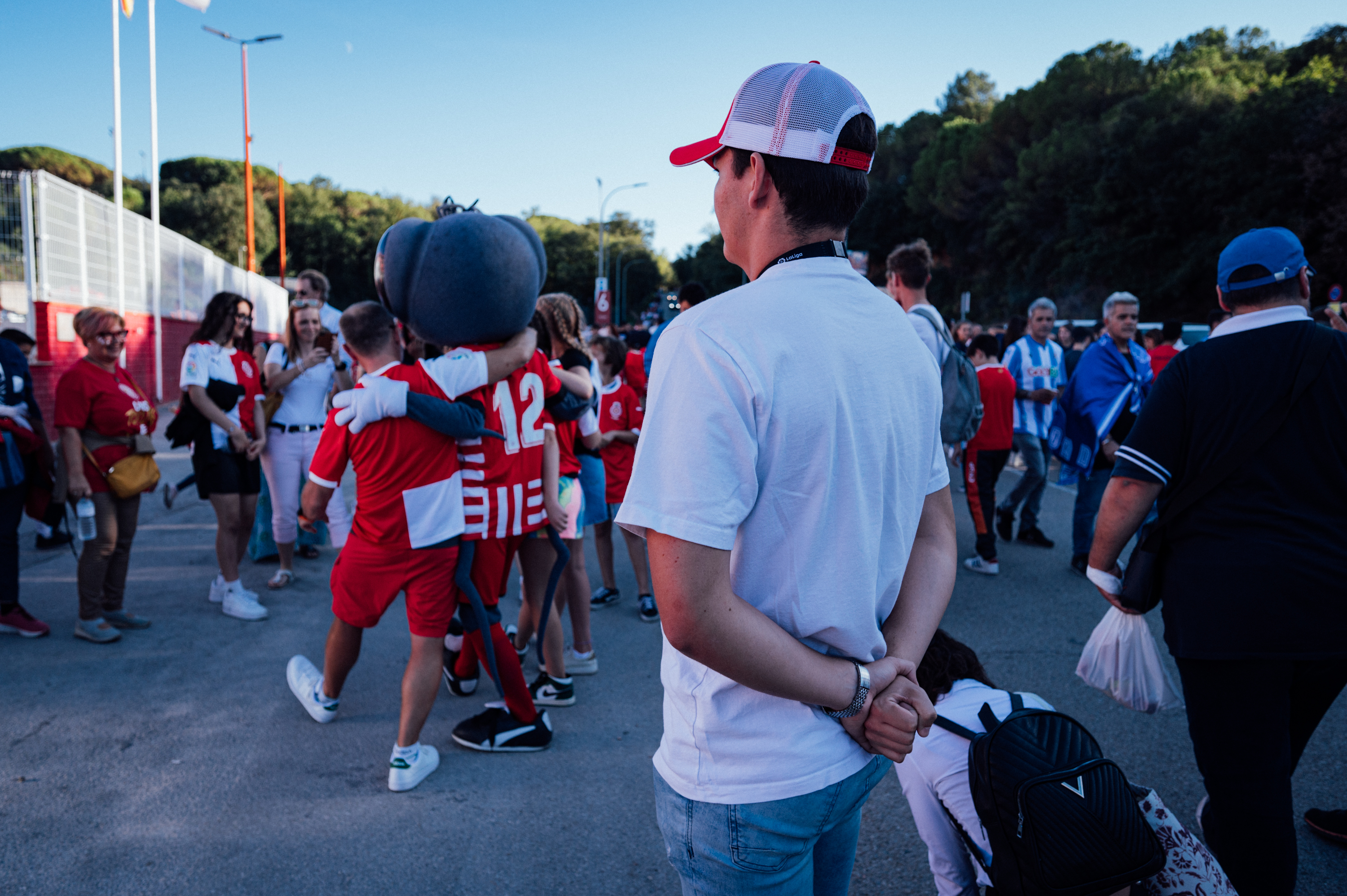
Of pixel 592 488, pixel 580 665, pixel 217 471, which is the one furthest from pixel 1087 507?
pixel 217 471

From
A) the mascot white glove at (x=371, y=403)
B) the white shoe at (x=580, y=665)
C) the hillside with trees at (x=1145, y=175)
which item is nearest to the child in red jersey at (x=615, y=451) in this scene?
the white shoe at (x=580, y=665)

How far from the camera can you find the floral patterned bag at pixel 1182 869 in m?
1.90

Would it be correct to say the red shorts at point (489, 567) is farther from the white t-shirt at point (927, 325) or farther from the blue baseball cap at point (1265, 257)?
the blue baseball cap at point (1265, 257)

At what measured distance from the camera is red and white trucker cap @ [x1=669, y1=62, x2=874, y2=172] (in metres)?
1.17

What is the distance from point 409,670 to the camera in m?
3.13

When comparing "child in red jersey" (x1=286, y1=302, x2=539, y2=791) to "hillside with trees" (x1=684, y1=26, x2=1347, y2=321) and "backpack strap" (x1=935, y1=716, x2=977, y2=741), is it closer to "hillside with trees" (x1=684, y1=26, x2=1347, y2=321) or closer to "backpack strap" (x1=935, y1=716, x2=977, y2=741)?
"backpack strap" (x1=935, y1=716, x2=977, y2=741)

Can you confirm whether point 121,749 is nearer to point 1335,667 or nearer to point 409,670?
point 409,670

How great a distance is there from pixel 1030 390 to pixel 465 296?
224 inches

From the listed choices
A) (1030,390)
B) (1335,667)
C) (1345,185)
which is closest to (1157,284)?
(1345,185)

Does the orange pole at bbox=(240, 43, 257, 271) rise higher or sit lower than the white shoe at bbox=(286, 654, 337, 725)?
higher

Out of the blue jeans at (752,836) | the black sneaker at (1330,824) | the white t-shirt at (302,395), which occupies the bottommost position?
the black sneaker at (1330,824)

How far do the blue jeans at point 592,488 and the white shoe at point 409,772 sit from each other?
1688 millimetres

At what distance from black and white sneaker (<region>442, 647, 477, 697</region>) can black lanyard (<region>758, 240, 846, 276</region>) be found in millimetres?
3339

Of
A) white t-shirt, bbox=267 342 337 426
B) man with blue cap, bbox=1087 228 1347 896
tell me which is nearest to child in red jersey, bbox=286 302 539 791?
man with blue cap, bbox=1087 228 1347 896
